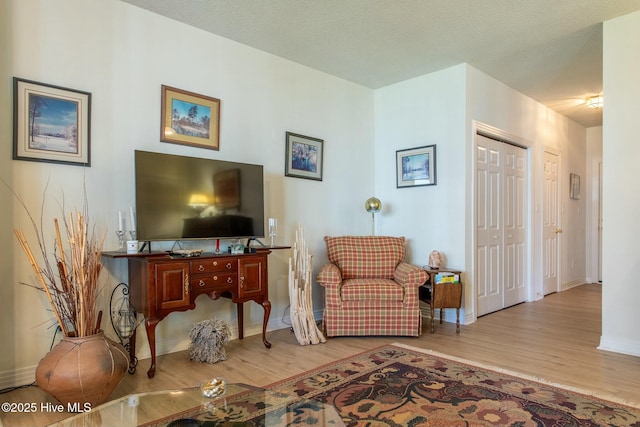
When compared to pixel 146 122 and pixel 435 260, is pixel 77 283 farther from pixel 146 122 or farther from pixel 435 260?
pixel 435 260

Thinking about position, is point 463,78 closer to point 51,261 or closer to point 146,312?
point 146,312

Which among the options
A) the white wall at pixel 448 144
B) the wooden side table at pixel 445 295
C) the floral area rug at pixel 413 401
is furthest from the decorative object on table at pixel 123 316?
the white wall at pixel 448 144

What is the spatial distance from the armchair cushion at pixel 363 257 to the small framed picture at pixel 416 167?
849 mm

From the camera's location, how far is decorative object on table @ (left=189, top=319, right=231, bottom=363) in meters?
2.83

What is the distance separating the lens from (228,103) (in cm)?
345

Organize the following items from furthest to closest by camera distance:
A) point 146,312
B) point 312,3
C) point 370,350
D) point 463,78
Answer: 1. point 463,78
2. point 370,350
3. point 312,3
4. point 146,312

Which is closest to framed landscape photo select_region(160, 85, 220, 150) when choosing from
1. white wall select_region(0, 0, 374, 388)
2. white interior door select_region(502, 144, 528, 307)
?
white wall select_region(0, 0, 374, 388)

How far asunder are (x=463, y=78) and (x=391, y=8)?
1.39 meters

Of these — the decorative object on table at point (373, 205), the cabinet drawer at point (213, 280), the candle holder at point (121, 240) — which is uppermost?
A: the decorative object on table at point (373, 205)

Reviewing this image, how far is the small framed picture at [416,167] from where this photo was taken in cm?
423

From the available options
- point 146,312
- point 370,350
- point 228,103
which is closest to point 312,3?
point 228,103

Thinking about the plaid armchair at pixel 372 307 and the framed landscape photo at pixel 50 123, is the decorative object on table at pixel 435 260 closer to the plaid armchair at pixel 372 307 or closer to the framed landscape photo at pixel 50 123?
the plaid armchair at pixel 372 307

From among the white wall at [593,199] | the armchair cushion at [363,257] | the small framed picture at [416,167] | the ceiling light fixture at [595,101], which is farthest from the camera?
the white wall at [593,199]

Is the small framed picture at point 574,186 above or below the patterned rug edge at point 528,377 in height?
above
